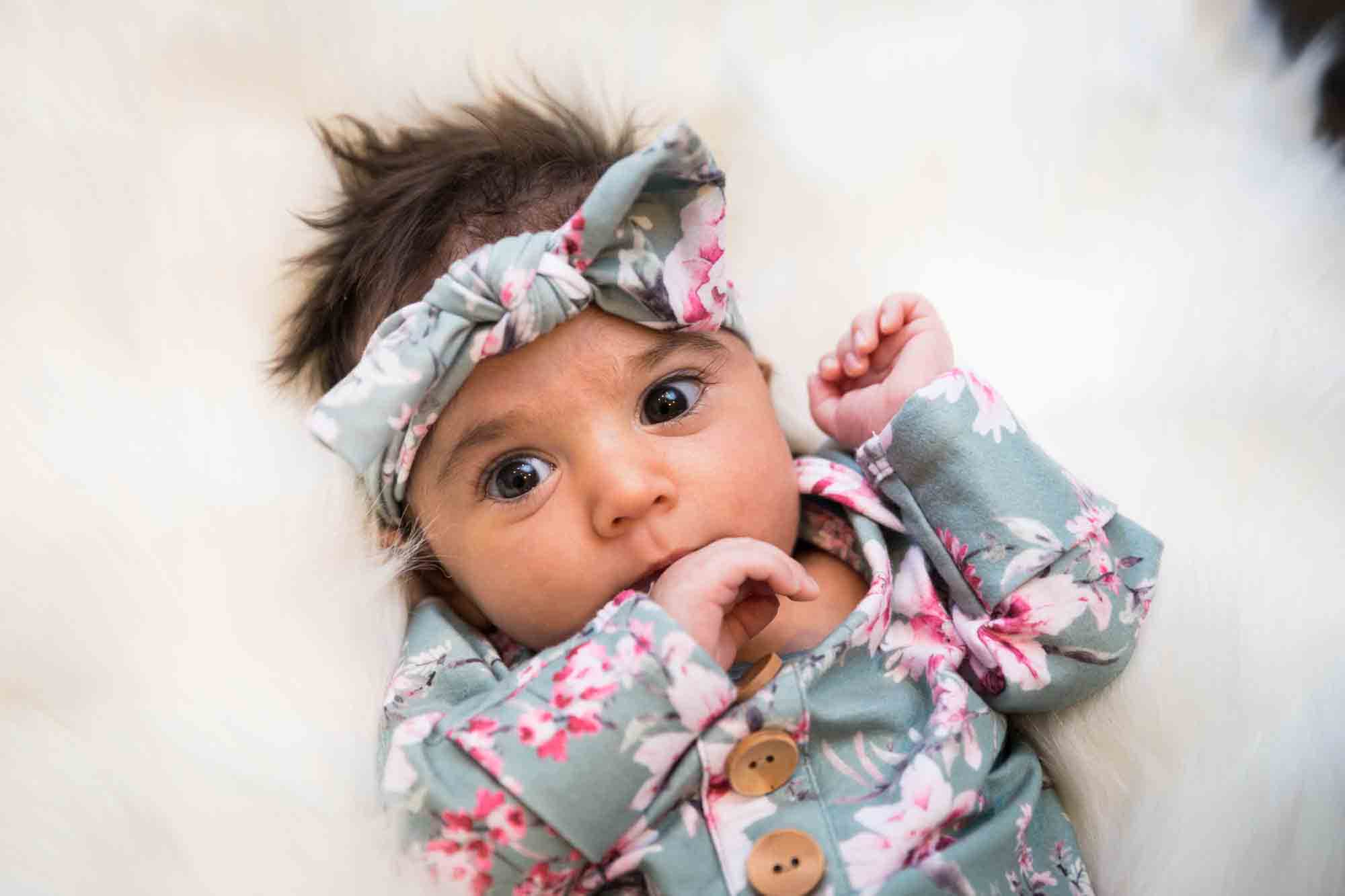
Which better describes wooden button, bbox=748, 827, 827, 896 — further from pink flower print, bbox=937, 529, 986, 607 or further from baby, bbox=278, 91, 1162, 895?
pink flower print, bbox=937, 529, 986, 607

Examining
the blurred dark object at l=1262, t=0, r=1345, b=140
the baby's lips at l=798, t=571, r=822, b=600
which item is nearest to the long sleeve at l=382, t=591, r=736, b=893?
the baby's lips at l=798, t=571, r=822, b=600

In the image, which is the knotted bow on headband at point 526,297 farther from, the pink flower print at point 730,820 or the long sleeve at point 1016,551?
the pink flower print at point 730,820

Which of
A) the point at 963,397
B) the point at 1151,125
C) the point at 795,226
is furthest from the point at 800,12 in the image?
the point at 963,397

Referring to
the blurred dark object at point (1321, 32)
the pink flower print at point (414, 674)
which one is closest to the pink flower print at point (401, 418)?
the pink flower print at point (414, 674)

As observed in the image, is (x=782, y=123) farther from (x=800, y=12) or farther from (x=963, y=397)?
(x=963, y=397)

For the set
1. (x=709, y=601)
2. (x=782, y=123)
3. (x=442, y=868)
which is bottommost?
(x=442, y=868)

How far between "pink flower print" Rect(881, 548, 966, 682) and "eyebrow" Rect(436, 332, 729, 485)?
1.04 ft

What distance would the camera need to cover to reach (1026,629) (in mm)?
972

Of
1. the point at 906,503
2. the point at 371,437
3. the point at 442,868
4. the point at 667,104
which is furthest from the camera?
the point at 667,104

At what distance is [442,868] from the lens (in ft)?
2.79

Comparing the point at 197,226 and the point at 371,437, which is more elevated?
the point at 197,226

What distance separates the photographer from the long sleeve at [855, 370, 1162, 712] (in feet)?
3.18

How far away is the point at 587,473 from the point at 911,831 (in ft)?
1.39

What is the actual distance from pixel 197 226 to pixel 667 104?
0.61 metres
